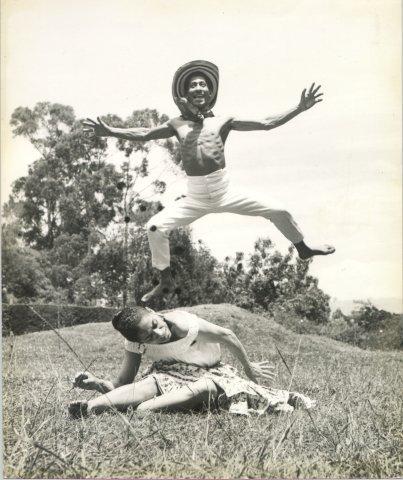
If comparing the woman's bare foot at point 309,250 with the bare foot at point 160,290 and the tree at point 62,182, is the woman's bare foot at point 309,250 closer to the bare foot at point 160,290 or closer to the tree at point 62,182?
the bare foot at point 160,290

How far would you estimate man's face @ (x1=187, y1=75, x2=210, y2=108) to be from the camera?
14.0 ft

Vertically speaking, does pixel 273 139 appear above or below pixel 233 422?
above

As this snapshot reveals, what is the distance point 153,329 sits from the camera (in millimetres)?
3734

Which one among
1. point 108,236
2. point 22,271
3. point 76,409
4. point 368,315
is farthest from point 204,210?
point 368,315

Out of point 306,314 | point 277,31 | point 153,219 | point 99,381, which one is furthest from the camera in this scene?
point 306,314

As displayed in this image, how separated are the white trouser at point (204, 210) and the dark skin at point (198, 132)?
0.23 ft

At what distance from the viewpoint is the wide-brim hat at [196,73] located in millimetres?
4273

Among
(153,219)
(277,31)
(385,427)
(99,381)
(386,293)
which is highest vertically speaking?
(277,31)

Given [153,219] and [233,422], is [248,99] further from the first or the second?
[233,422]

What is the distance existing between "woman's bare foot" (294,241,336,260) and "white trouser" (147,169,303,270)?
0.18 ft

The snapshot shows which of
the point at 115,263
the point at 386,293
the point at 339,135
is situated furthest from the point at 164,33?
the point at 386,293

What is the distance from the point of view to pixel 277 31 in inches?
173

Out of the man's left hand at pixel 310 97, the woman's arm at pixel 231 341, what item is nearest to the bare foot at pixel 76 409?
the woman's arm at pixel 231 341

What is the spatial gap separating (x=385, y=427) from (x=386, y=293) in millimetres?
1243
